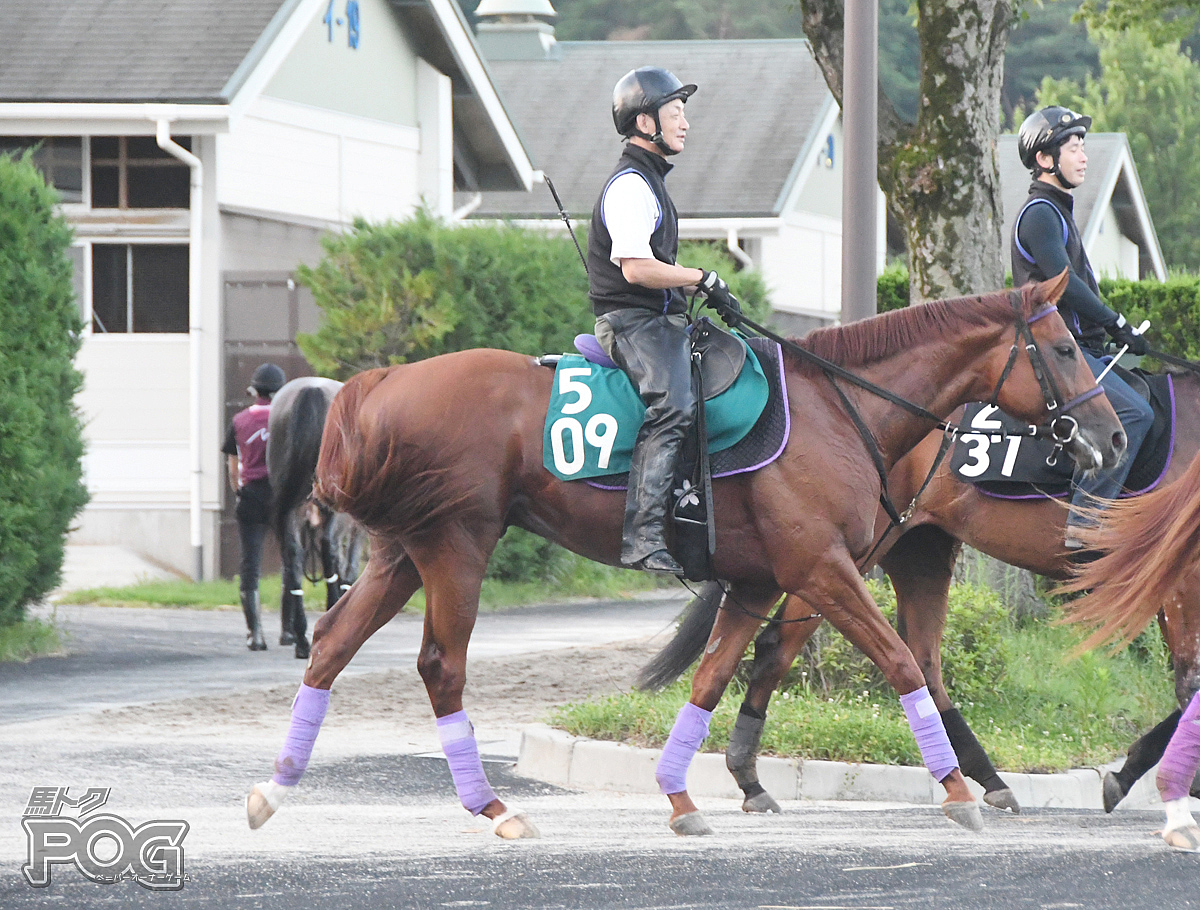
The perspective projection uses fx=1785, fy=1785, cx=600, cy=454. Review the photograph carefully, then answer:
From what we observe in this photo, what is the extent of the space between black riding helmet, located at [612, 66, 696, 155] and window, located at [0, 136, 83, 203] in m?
14.7

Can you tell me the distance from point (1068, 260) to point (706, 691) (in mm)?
2703

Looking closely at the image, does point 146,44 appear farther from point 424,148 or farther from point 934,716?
point 934,716

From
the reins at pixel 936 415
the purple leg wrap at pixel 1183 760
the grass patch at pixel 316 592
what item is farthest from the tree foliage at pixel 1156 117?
the purple leg wrap at pixel 1183 760

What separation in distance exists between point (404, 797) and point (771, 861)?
2397mm

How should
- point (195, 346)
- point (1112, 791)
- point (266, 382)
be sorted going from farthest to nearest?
point (195, 346) < point (266, 382) < point (1112, 791)

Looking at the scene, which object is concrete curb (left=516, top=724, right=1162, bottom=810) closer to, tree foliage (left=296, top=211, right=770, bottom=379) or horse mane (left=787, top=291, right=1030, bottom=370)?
horse mane (left=787, top=291, right=1030, bottom=370)

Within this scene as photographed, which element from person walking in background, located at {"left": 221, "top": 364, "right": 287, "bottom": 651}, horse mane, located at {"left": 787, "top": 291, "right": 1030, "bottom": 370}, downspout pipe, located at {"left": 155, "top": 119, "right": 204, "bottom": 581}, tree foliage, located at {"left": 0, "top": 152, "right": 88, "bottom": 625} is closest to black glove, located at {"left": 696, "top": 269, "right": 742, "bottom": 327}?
horse mane, located at {"left": 787, "top": 291, "right": 1030, "bottom": 370}

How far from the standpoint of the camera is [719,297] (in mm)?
7039

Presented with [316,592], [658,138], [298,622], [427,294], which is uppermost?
[658,138]

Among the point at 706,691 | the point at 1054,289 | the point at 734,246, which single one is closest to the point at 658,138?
the point at 1054,289

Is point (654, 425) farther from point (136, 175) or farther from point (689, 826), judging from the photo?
point (136, 175)

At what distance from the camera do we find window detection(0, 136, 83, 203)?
20469 mm

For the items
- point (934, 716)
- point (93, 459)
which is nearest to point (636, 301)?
point (934, 716)

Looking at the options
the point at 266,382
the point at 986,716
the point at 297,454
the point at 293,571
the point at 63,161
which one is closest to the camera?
Answer: the point at 986,716
